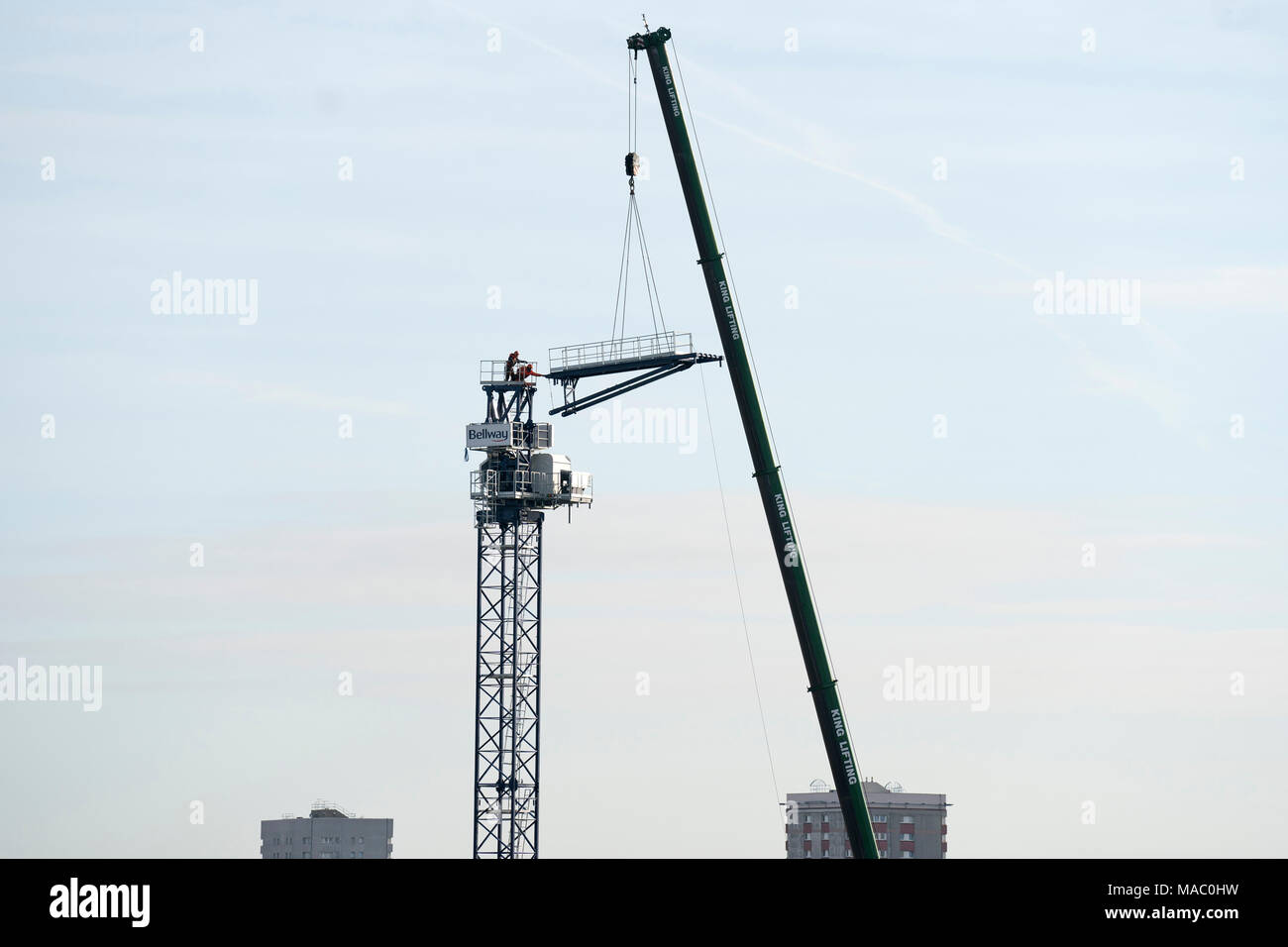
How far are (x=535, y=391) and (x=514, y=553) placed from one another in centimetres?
932

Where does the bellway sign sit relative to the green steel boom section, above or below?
above

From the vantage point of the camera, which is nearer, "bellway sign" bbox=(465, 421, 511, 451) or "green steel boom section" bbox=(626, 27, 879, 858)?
"green steel boom section" bbox=(626, 27, 879, 858)

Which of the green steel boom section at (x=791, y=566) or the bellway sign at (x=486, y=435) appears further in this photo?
the bellway sign at (x=486, y=435)

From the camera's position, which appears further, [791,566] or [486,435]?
[486,435]

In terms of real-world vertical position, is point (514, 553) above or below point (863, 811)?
above

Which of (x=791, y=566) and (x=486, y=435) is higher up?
(x=486, y=435)

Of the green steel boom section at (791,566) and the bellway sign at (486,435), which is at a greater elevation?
the bellway sign at (486,435)
